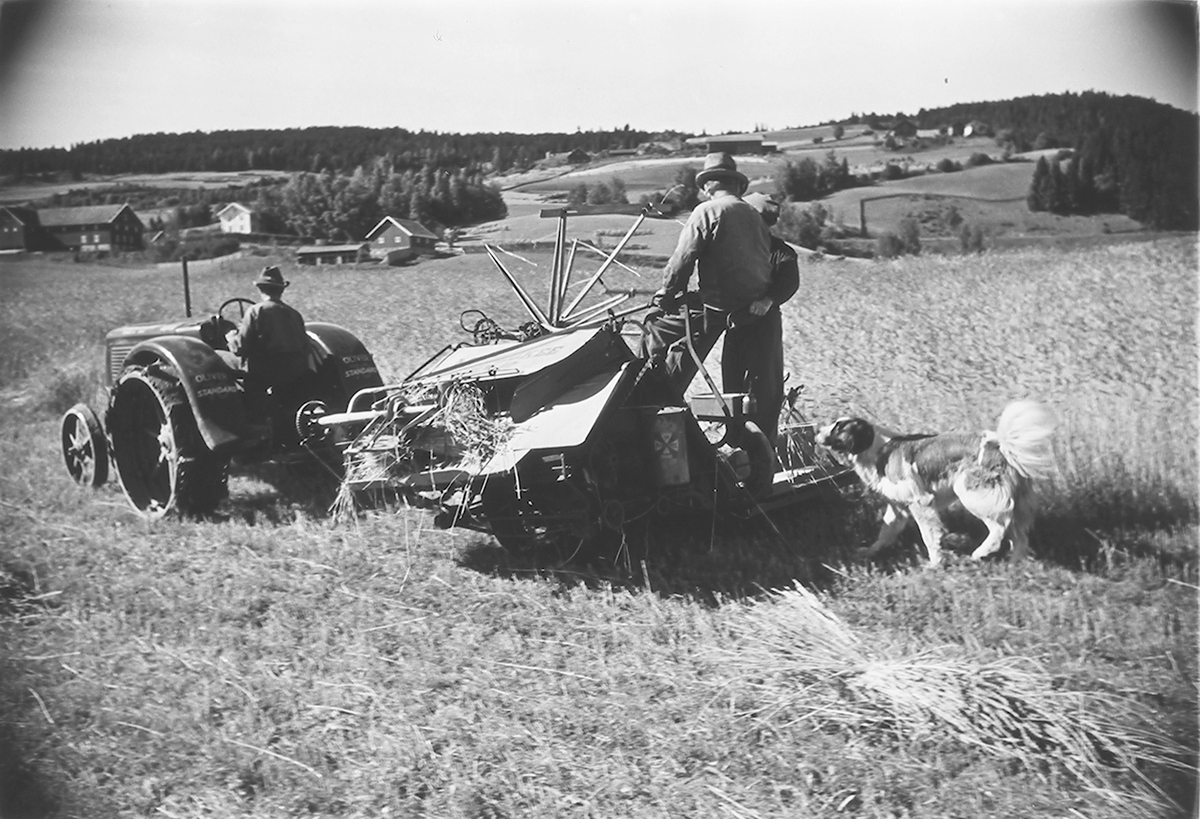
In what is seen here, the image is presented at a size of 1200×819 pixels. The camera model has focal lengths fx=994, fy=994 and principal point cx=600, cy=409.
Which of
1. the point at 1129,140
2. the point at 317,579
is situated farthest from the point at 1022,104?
the point at 317,579

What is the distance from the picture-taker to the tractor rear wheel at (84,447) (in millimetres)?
7559

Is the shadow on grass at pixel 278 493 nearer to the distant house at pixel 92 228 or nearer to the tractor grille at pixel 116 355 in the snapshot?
the tractor grille at pixel 116 355

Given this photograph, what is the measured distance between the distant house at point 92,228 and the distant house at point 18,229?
85 millimetres

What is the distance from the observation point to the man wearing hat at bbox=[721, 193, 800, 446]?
5.23 m

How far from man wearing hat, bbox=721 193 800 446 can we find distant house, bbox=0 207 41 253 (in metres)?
3.58

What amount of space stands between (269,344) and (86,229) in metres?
1.37

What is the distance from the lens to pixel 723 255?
5.00m

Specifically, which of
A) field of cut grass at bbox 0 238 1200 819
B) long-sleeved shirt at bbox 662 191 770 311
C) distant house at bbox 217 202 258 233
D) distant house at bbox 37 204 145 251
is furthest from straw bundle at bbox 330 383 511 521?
distant house at bbox 217 202 258 233

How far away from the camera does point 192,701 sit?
414 centimetres

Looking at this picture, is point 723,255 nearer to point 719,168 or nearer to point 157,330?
point 719,168

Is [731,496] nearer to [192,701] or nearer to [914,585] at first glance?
[914,585]

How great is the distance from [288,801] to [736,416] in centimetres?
277

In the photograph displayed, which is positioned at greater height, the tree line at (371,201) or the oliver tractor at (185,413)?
the tree line at (371,201)

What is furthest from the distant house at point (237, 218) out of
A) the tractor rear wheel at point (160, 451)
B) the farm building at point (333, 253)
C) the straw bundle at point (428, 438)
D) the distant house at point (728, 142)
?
the distant house at point (728, 142)
